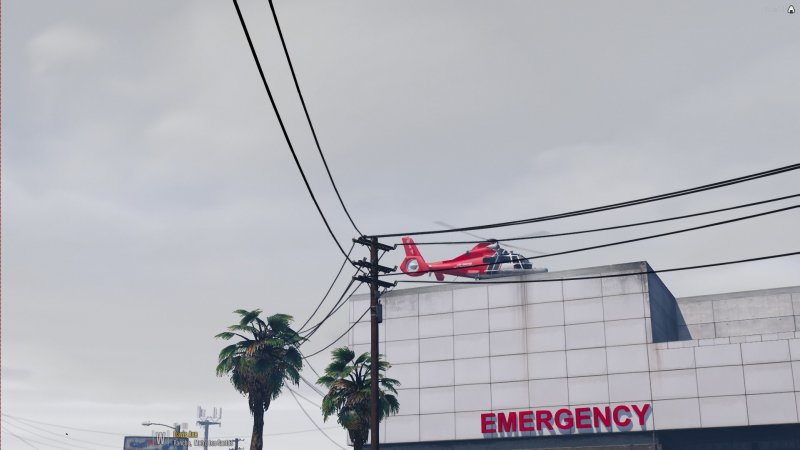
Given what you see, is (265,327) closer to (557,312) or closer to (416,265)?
(557,312)

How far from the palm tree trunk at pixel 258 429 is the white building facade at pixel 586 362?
17.9 meters

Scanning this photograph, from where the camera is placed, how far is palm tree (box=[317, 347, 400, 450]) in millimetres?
47188

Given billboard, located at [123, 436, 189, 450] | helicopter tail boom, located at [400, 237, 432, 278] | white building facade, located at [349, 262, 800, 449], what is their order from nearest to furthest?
white building facade, located at [349, 262, 800, 449], helicopter tail boom, located at [400, 237, 432, 278], billboard, located at [123, 436, 189, 450]

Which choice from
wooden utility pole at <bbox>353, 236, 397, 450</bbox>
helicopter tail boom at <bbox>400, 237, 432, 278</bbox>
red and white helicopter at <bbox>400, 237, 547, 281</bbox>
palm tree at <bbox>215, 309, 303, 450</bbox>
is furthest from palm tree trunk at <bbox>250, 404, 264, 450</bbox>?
helicopter tail boom at <bbox>400, 237, 432, 278</bbox>

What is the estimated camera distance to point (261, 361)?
53.8 m

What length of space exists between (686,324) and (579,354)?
1228 cm

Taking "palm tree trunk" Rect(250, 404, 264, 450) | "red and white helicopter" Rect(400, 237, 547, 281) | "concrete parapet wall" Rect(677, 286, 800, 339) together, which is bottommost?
"palm tree trunk" Rect(250, 404, 264, 450)

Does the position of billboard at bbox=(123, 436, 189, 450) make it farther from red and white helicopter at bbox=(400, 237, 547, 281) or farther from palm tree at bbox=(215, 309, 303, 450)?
palm tree at bbox=(215, 309, 303, 450)

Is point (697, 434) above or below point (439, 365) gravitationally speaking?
below

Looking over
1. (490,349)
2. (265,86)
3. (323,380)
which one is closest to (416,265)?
(490,349)

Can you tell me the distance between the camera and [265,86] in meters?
19.7

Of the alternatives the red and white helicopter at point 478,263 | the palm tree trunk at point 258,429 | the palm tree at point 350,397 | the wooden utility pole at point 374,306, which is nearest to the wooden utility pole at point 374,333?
the wooden utility pole at point 374,306

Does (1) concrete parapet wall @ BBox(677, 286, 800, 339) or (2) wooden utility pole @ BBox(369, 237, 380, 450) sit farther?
(1) concrete parapet wall @ BBox(677, 286, 800, 339)

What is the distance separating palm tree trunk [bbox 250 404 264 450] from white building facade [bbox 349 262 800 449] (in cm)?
1794
